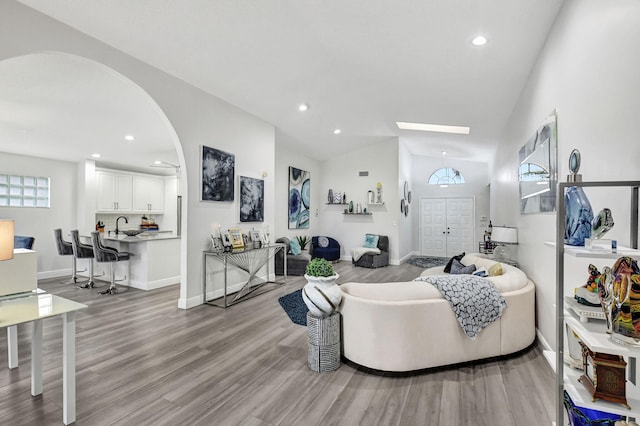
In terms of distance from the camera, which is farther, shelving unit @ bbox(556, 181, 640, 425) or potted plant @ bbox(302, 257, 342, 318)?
potted plant @ bbox(302, 257, 342, 318)

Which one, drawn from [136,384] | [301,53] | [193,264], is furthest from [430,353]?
[301,53]

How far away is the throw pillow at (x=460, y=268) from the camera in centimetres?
379

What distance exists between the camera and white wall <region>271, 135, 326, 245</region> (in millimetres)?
7285

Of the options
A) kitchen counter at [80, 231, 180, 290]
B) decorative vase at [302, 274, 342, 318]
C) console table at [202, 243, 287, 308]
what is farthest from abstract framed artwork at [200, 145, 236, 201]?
decorative vase at [302, 274, 342, 318]

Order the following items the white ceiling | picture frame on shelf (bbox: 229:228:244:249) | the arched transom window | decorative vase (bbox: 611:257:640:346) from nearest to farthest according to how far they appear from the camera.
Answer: decorative vase (bbox: 611:257:640:346)
the white ceiling
picture frame on shelf (bbox: 229:228:244:249)
the arched transom window

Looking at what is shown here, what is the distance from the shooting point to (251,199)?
17.1ft

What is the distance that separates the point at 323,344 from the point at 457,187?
816cm

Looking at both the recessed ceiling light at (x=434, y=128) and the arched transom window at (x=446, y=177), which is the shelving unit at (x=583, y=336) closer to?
the recessed ceiling light at (x=434, y=128)

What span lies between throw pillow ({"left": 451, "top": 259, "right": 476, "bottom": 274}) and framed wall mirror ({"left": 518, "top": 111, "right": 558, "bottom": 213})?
0.92 metres

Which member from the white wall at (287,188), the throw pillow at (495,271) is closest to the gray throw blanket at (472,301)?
the throw pillow at (495,271)

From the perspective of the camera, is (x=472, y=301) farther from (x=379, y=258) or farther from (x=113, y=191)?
(x=113, y=191)

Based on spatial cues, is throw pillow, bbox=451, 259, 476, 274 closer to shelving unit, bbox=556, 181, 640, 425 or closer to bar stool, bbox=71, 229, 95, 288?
shelving unit, bbox=556, 181, 640, 425

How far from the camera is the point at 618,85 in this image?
158 centimetres

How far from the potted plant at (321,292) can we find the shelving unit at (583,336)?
5.02 feet
